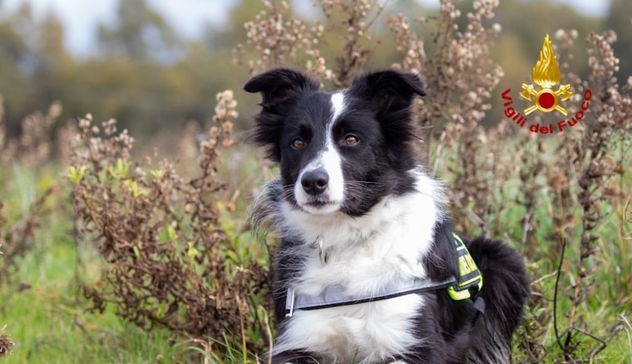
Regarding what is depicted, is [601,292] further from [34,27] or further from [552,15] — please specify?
[34,27]

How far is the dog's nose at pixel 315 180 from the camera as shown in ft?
10.8

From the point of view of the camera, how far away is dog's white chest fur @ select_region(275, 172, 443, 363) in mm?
3324

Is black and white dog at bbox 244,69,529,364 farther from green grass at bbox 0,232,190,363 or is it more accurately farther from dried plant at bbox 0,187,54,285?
dried plant at bbox 0,187,54,285

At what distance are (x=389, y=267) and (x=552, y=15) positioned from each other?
34.3 meters

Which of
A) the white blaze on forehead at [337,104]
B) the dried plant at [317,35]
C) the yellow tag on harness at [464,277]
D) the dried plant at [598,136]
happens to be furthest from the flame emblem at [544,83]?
the dried plant at [317,35]

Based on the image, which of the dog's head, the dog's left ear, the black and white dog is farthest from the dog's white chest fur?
the dog's left ear

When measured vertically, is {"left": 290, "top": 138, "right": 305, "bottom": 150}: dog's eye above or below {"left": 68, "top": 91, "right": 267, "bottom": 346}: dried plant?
above

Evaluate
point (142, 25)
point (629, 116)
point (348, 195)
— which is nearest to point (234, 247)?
point (348, 195)

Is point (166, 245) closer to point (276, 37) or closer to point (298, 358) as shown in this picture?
point (298, 358)

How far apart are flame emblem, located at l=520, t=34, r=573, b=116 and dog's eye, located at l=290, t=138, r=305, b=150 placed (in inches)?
42.9

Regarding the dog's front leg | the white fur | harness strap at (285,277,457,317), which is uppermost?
the white fur

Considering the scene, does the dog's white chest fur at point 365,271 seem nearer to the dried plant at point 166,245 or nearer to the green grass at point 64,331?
the dried plant at point 166,245

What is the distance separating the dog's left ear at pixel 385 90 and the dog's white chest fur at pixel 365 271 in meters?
0.37

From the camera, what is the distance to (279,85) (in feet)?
12.8
